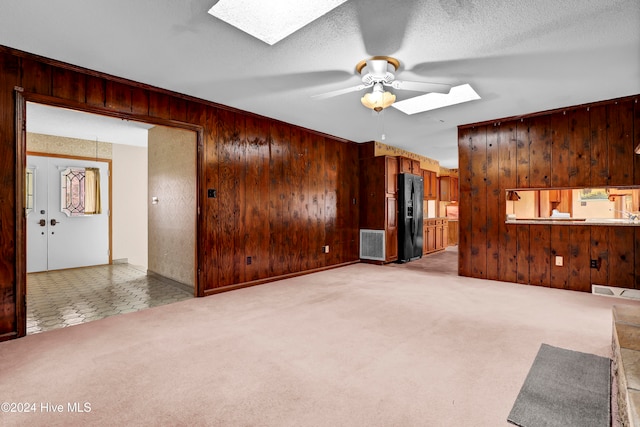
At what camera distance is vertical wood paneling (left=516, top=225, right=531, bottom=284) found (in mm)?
4707

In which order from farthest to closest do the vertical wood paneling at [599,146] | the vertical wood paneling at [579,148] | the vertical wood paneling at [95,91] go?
the vertical wood paneling at [579,148] < the vertical wood paneling at [599,146] < the vertical wood paneling at [95,91]

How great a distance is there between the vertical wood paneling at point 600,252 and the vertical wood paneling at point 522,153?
3.50 feet

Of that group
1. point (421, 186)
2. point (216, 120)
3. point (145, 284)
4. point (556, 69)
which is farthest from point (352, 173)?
point (145, 284)

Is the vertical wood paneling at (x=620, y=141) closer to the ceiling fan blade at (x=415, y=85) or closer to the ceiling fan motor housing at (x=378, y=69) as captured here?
the ceiling fan blade at (x=415, y=85)

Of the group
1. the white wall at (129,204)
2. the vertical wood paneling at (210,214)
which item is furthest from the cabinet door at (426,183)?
the white wall at (129,204)

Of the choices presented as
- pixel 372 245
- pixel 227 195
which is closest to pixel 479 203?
pixel 372 245

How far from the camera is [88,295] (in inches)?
165

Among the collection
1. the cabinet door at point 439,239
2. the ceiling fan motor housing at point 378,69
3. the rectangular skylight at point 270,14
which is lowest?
the cabinet door at point 439,239

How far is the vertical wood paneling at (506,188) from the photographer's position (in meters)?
4.82

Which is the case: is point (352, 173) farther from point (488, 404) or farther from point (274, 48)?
point (488, 404)

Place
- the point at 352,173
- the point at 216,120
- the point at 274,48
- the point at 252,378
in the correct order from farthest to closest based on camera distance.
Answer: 1. the point at 352,173
2. the point at 216,120
3. the point at 274,48
4. the point at 252,378

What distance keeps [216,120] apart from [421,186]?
16.6ft

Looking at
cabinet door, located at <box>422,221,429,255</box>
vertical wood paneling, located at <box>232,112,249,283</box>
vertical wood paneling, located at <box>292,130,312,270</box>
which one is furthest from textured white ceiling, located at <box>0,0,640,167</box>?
cabinet door, located at <box>422,221,429,255</box>

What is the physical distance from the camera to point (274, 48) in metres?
2.76
